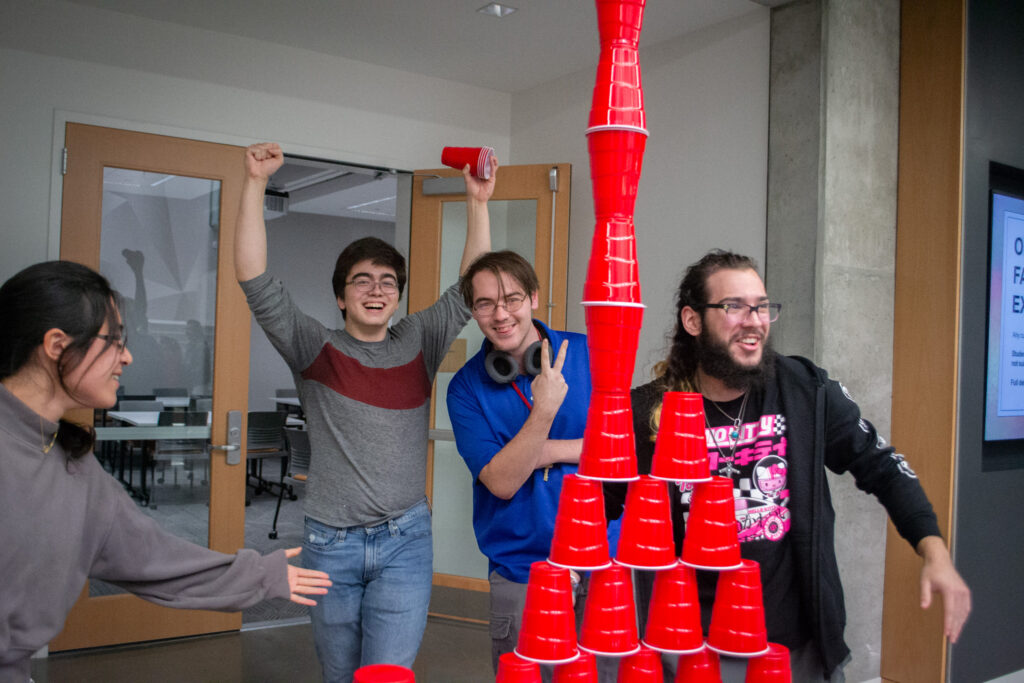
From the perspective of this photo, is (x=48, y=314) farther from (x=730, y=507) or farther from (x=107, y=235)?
Result: (x=107, y=235)

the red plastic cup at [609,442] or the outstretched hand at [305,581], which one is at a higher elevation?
the red plastic cup at [609,442]

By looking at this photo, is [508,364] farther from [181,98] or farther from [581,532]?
[181,98]

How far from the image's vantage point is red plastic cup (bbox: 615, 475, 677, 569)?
115 cm

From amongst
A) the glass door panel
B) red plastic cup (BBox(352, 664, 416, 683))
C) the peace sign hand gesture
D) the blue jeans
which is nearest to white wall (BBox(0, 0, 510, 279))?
the glass door panel

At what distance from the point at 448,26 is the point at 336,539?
2.80 m

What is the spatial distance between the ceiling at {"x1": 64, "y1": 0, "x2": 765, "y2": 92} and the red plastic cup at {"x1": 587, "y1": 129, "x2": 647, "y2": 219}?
264 cm

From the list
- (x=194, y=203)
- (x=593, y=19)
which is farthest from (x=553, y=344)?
(x=194, y=203)

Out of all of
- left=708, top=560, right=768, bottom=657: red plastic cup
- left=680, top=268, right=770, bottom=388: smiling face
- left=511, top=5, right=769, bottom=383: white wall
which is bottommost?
left=708, top=560, right=768, bottom=657: red plastic cup

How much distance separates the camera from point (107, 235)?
3.76m

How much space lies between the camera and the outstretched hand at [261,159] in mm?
1811

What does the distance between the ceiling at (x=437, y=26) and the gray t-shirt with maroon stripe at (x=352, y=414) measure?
7.22 feet

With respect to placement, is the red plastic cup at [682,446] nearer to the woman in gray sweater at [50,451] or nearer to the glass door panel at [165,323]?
the woman in gray sweater at [50,451]

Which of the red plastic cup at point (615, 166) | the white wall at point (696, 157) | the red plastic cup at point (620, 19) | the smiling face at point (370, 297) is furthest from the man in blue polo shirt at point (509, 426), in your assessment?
the white wall at point (696, 157)

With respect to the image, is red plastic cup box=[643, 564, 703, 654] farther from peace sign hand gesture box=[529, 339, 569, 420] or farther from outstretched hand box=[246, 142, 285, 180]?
outstretched hand box=[246, 142, 285, 180]
